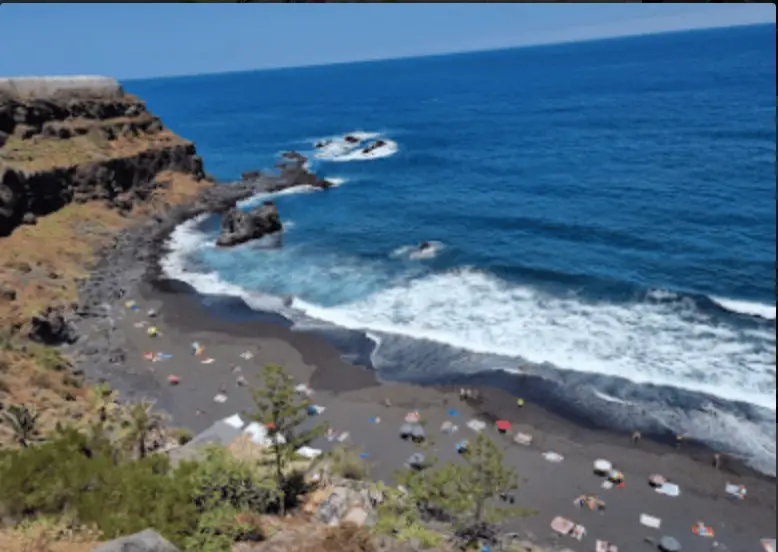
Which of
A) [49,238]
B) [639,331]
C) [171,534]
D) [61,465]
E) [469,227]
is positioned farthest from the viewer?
[469,227]

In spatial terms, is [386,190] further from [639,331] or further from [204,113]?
[204,113]

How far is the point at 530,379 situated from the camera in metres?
33.4

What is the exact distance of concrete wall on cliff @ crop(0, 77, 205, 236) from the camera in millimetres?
57138

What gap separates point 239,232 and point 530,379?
35608mm

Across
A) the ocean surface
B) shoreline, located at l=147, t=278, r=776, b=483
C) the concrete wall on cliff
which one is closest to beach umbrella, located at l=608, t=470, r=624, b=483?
shoreline, located at l=147, t=278, r=776, b=483

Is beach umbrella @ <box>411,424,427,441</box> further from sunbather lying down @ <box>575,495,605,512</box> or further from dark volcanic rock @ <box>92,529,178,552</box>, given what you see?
dark volcanic rock @ <box>92,529,178,552</box>

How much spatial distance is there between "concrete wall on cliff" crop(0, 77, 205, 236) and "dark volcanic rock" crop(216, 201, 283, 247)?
14810 mm

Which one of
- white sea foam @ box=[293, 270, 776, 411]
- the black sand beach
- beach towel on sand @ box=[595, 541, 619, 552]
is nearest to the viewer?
beach towel on sand @ box=[595, 541, 619, 552]

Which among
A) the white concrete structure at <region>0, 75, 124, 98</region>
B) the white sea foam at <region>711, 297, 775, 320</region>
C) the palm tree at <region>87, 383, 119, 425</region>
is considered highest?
the white concrete structure at <region>0, 75, 124, 98</region>

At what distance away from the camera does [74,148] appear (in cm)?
6488

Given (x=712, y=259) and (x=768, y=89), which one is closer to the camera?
(x=712, y=259)

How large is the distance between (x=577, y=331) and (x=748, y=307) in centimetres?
1164

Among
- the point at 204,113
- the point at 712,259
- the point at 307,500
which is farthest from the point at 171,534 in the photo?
the point at 204,113

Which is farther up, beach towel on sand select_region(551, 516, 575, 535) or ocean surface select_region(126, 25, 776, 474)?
ocean surface select_region(126, 25, 776, 474)
